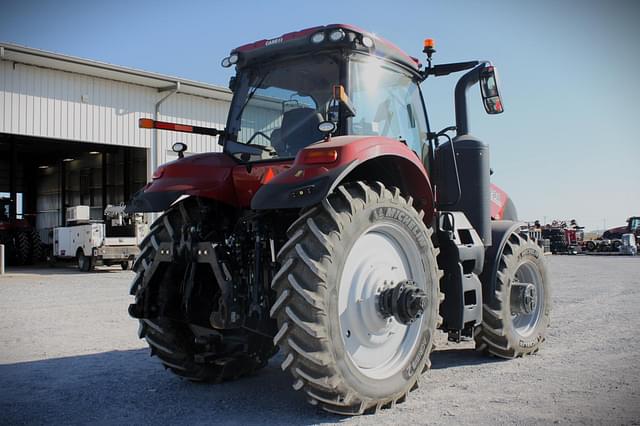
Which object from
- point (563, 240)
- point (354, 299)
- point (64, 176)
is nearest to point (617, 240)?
point (563, 240)

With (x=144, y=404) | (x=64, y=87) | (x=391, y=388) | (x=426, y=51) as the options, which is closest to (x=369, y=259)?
(x=391, y=388)

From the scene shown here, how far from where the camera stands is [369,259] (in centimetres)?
425

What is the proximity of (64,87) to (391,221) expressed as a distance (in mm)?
19189

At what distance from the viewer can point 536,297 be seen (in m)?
6.26

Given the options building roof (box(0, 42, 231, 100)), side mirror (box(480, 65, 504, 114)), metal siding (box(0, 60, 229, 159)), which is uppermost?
building roof (box(0, 42, 231, 100))

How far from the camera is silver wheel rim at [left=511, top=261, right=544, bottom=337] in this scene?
616 centimetres

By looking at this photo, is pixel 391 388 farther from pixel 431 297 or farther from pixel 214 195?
pixel 214 195

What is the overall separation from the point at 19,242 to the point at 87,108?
7376mm

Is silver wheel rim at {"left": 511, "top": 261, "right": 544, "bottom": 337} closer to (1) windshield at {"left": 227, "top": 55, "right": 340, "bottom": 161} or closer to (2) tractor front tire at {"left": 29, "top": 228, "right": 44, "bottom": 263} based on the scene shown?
(1) windshield at {"left": 227, "top": 55, "right": 340, "bottom": 161}

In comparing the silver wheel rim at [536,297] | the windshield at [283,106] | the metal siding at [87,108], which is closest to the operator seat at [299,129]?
the windshield at [283,106]

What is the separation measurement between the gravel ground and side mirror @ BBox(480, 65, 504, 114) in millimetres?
2345

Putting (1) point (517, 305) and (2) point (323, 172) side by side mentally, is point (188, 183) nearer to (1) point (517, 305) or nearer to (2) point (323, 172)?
(2) point (323, 172)

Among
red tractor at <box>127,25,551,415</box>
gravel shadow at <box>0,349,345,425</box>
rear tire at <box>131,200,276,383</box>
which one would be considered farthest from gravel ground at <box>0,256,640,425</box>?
red tractor at <box>127,25,551,415</box>

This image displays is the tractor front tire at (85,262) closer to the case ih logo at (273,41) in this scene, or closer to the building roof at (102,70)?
the building roof at (102,70)
